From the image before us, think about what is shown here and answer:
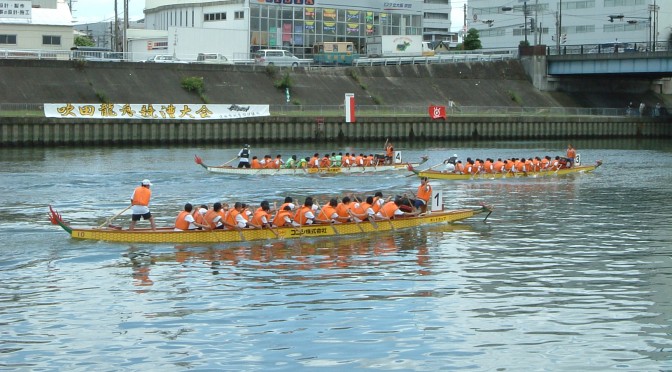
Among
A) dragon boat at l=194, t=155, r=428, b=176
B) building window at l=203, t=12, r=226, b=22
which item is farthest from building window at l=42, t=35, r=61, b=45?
dragon boat at l=194, t=155, r=428, b=176

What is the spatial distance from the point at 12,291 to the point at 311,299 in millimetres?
7322

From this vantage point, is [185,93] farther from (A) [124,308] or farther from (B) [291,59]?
(A) [124,308]

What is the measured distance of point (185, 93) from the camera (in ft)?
261

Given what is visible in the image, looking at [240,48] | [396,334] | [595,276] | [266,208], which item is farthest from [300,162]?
[240,48]

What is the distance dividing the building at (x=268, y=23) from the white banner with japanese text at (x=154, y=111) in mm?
17915

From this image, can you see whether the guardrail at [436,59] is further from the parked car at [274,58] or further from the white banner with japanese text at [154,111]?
the white banner with japanese text at [154,111]

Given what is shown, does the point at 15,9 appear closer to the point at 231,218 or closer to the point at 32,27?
the point at 32,27

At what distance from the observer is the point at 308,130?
257 ft

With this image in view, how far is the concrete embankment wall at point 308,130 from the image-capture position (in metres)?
67.9

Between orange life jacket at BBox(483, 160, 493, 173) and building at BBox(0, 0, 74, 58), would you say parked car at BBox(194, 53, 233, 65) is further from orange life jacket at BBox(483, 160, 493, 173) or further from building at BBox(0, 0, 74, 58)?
orange life jacket at BBox(483, 160, 493, 173)

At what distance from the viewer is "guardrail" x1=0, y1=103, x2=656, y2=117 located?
6912 centimetres

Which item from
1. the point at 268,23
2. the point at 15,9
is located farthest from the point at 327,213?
the point at 268,23

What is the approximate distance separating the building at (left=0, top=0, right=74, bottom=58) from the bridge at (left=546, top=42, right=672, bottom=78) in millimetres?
46292

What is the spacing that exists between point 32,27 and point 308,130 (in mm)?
29147
